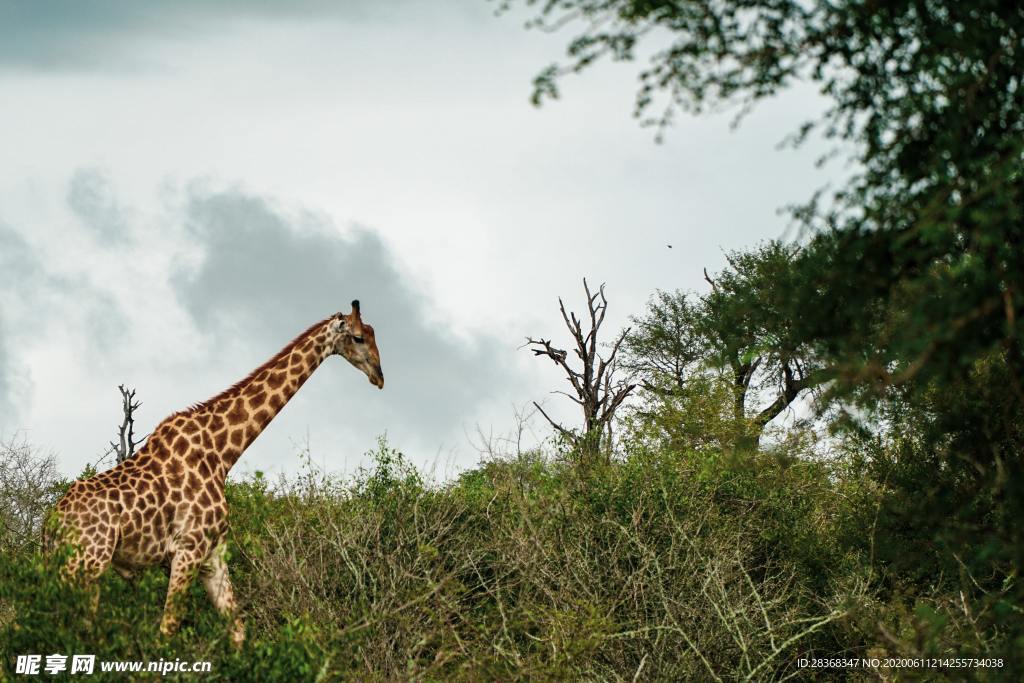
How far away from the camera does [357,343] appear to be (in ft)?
49.1

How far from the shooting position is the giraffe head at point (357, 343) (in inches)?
587

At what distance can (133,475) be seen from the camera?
13.4 metres

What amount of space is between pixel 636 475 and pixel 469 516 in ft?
9.17

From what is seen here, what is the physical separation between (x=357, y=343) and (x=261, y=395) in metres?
1.28

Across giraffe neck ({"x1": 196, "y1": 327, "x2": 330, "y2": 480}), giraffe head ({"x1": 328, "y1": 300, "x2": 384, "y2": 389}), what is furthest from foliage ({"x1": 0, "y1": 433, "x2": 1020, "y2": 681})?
giraffe head ({"x1": 328, "y1": 300, "x2": 384, "y2": 389})

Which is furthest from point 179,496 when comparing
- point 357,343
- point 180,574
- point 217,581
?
point 357,343

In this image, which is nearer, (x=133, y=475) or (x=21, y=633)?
(x=21, y=633)

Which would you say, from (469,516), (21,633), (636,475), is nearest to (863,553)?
(636,475)

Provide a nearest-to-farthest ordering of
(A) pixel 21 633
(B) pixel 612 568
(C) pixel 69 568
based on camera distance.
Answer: (A) pixel 21 633 → (C) pixel 69 568 → (B) pixel 612 568

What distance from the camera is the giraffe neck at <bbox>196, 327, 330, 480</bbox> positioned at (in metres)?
14.2

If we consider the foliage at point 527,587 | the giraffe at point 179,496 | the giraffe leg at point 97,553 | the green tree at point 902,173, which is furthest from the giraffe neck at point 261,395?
the green tree at point 902,173

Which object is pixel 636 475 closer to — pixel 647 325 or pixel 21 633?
pixel 21 633

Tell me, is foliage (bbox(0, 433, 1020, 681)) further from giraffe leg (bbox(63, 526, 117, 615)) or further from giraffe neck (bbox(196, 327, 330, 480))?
giraffe neck (bbox(196, 327, 330, 480))

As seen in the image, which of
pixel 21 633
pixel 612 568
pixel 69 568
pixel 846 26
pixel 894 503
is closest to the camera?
pixel 846 26
